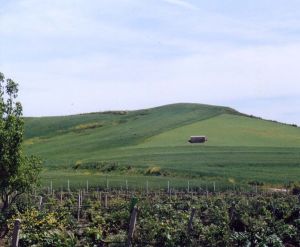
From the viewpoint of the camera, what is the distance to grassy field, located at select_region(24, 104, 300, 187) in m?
61.0

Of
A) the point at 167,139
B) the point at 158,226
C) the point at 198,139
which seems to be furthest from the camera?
the point at 167,139

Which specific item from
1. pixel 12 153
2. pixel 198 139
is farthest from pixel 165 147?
pixel 12 153

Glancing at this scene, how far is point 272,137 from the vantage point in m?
82.7

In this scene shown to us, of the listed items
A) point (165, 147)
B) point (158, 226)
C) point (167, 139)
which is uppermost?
point (167, 139)

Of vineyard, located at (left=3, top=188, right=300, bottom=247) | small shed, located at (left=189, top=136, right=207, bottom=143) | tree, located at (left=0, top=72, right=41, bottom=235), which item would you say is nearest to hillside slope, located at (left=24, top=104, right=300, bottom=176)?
small shed, located at (left=189, top=136, right=207, bottom=143)

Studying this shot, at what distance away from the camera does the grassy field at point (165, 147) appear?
Result: 61.0 m

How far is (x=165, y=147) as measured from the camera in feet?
253

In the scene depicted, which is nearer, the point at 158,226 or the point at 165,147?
the point at 158,226

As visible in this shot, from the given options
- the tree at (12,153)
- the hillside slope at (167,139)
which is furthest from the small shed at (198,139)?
the tree at (12,153)

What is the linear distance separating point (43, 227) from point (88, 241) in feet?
6.12

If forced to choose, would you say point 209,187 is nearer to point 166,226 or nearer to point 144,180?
point 144,180

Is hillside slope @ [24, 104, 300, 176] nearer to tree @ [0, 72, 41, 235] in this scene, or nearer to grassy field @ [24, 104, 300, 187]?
grassy field @ [24, 104, 300, 187]

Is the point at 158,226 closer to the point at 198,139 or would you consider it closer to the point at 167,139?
the point at 198,139

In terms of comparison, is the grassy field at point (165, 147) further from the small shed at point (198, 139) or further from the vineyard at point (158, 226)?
the vineyard at point (158, 226)
